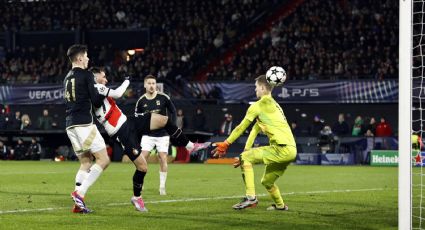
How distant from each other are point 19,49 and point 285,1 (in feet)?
51.7

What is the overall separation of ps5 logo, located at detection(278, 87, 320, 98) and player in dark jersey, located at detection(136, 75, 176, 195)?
2028 cm

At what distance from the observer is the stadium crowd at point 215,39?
126 feet

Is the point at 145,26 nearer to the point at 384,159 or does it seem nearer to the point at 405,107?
the point at 384,159

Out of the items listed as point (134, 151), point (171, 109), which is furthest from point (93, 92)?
point (171, 109)

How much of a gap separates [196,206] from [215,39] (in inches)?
1234

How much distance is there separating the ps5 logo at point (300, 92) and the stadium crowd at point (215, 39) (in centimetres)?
83

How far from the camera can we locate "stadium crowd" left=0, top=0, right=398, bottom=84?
38344 mm

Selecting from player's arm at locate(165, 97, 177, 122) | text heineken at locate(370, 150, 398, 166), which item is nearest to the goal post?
player's arm at locate(165, 97, 177, 122)

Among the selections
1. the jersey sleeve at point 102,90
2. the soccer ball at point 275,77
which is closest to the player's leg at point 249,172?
the soccer ball at point 275,77

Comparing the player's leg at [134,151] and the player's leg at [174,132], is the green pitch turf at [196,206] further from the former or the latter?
the player's leg at [174,132]

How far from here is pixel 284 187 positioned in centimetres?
1831

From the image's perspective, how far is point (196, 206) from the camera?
12883 millimetres

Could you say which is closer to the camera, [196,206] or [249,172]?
[249,172]

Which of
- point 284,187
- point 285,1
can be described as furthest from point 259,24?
point 284,187
